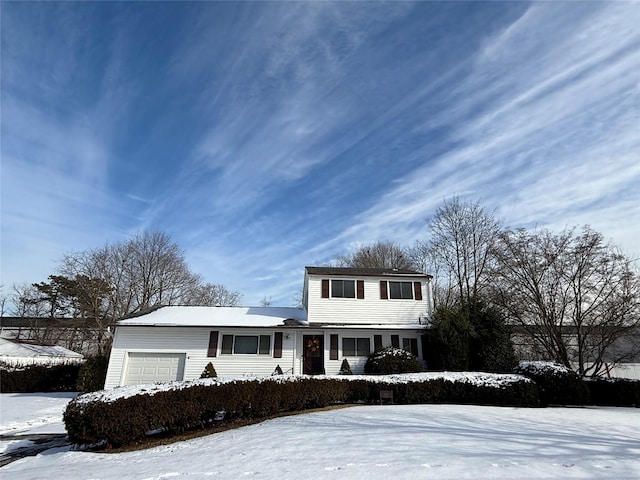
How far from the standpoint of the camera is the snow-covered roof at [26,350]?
78.6 ft

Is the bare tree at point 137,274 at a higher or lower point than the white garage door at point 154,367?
higher

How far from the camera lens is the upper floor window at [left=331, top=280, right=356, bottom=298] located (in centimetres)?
1938

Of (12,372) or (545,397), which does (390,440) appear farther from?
(12,372)

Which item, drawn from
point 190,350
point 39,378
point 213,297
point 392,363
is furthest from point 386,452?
point 213,297

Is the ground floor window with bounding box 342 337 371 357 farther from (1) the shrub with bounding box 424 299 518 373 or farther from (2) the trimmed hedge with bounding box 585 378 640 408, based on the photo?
(2) the trimmed hedge with bounding box 585 378 640 408

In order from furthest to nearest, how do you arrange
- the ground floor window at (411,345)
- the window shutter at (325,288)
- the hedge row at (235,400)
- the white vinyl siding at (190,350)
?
the window shutter at (325,288) < the ground floor window at (411,345) < the white vinyl siding at (190,350) < the hedge row at (235,400)

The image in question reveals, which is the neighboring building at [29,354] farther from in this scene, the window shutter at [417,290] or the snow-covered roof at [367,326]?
the window shutter at [417,290]

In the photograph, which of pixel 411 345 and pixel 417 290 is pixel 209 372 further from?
pixel 417 290

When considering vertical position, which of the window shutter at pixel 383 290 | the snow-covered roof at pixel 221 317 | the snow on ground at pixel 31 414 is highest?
the window shutter at pixel 383 290

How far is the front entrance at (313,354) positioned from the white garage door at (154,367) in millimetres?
5813

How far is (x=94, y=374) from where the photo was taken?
17.6m

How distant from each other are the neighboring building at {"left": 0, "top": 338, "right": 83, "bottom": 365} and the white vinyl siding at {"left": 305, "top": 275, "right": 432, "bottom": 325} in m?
16.0

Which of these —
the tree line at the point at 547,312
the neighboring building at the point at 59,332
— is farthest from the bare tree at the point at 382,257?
the neighboring building at the point at 59,332

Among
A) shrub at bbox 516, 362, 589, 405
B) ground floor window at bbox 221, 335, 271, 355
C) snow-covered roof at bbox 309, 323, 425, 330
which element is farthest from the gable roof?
shrub at bbox 516, 362, 589, 405
